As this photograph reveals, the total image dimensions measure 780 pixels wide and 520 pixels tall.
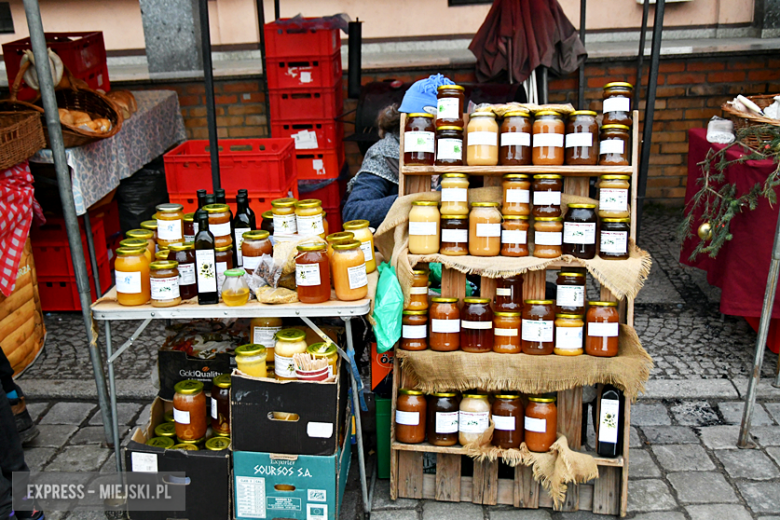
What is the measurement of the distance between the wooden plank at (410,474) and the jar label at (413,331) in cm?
57

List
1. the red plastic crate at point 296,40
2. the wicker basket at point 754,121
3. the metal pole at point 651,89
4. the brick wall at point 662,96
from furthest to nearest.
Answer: the brick wall at point 662,96 → the red plastic crate at point 296,40 → the metal pole at point 651,89 → the wicker basket at point 754,121

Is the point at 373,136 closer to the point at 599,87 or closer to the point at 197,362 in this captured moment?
the point at 599,87

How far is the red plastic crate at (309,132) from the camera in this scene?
606 centimetres

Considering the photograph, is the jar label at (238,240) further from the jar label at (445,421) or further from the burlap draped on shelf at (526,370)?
the jar label at (445,421)

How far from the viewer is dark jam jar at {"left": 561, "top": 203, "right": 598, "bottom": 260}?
2.94 meters

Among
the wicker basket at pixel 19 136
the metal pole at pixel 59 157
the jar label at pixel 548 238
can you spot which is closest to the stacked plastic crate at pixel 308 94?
the wicker basket at pixel 19 136

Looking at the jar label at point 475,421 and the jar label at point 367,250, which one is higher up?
the jar label at point 367,250

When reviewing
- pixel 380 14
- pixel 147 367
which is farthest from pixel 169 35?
pixel 147 367

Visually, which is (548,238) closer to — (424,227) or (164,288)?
(424,227)

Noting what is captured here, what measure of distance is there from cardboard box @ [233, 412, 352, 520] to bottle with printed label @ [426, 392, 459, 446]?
47 centimetres

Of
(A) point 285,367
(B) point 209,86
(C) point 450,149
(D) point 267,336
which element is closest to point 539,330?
(C) point 450,149

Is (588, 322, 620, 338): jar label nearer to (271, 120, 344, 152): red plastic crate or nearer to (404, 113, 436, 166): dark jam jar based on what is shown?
(404, 113, 436, 166): dark jam jar

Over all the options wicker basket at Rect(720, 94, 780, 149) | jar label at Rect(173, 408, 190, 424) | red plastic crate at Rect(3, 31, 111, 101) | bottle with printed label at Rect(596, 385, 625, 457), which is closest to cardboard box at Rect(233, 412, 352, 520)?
jar label at Rect(173, 408, 190, 424)

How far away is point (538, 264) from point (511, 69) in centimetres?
332
